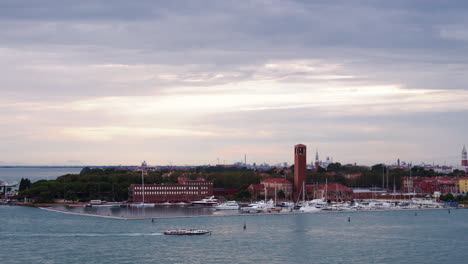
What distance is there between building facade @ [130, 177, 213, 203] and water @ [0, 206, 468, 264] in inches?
501

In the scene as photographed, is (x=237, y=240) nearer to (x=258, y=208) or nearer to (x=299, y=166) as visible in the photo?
(x=258, y=208)

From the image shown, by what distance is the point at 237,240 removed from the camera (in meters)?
29.2

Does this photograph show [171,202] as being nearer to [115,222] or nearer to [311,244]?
[115,222]

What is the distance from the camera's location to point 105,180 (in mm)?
58281

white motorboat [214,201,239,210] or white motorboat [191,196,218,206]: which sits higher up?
white motorboat [191,196,218,206]

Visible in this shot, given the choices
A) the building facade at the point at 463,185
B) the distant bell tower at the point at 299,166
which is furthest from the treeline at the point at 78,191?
the building facade at the point at 463,185

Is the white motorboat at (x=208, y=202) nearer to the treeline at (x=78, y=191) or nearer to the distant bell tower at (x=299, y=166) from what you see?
the treeline at (x=78, y=191)

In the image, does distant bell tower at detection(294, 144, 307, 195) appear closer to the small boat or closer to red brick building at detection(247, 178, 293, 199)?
red brick building at detection(247, 178, 293, 199)

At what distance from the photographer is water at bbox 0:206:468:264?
→ 24953 mm

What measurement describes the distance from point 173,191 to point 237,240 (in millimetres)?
25365

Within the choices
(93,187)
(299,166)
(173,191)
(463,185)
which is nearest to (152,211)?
(173,191)

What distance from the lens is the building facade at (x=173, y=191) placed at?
2066 inches

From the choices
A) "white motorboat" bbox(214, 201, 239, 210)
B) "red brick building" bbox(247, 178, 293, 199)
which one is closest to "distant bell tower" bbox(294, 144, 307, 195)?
"red brick building" bbox(247, 178, 293, 199)

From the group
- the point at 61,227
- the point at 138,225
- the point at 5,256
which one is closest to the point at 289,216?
the point at 138,225
